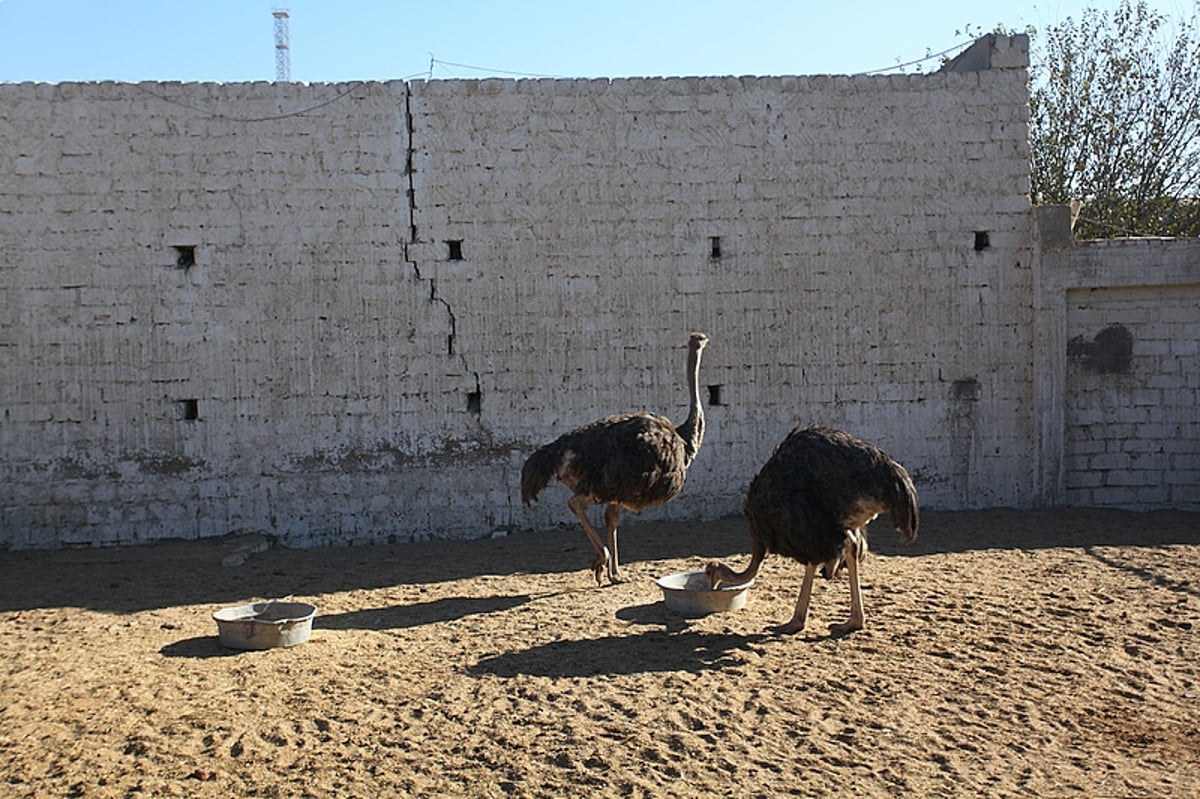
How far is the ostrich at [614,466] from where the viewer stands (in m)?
7.55

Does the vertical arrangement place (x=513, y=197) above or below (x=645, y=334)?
above

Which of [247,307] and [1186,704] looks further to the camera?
[247,307]

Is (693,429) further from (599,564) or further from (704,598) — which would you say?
(704,598)

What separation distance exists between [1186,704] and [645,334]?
18.9ft

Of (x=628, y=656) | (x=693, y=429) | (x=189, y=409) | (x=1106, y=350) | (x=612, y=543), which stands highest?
(x=1106, y=350)

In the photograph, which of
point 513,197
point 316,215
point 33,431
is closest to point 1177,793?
point 513,197

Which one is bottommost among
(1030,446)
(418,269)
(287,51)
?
(1030,446)

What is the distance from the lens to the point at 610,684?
5.50 metres

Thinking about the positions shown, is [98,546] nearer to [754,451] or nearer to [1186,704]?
[754,451]

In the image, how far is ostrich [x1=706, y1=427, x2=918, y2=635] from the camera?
6.08 m

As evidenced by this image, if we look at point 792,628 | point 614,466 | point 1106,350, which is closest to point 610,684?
point 792,628

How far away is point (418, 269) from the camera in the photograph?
32.3ft

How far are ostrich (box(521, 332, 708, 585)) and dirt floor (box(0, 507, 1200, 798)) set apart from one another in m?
0.58

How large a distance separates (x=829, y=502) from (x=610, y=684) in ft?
5.29
